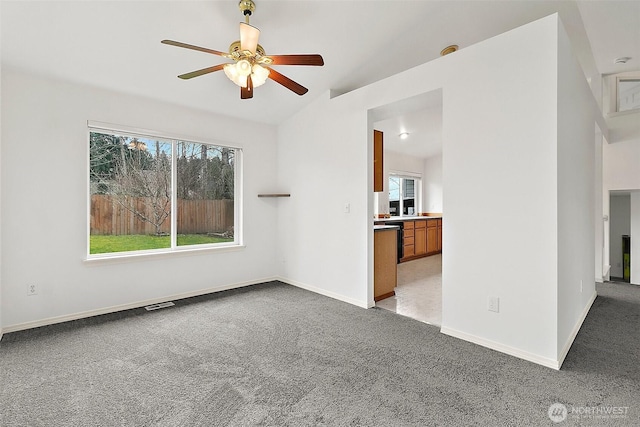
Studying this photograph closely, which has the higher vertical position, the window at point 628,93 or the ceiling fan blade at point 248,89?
the window at point 628,93

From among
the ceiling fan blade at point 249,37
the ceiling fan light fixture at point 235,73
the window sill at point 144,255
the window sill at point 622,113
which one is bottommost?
the window sill at point 144,255

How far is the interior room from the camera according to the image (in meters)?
2.01

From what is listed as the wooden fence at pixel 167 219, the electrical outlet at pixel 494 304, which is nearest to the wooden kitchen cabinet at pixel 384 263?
the electrical outlet at pixel 494 304

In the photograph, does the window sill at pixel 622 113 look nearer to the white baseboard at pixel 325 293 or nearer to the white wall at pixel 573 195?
the white wall at pixel 573 195

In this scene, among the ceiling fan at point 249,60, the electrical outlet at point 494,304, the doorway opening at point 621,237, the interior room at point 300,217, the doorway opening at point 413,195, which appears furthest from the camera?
the doorway opening at point 621,237

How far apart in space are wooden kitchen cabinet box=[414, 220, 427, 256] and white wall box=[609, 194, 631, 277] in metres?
3.59

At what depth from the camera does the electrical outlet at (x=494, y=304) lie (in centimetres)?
247

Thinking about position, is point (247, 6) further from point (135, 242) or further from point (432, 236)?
point (432, 236)

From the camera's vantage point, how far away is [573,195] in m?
2.64

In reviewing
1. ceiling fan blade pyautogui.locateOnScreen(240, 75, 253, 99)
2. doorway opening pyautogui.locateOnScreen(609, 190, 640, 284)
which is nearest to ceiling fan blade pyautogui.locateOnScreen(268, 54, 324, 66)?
ceiling fan blade pyautogui.locateOnScreen(240, 75, 253, 99)

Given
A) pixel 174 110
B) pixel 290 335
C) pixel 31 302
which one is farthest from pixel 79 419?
pixel 174 110

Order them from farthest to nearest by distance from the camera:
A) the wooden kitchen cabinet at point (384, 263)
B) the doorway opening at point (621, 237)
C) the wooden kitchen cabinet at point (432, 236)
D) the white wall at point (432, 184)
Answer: the white wall at point (432, 184), the wooden kitchen cabinet at point (432, 236), the doorway opening at point (621, 237), the wooden kitchen cabinet at point (384, 263)

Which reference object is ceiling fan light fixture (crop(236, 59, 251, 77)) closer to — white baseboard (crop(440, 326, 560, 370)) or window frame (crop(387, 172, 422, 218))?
white baseboard (crop(440, 326, 560, 370))

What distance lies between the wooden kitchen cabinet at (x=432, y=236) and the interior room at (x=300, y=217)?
2.96 meters
